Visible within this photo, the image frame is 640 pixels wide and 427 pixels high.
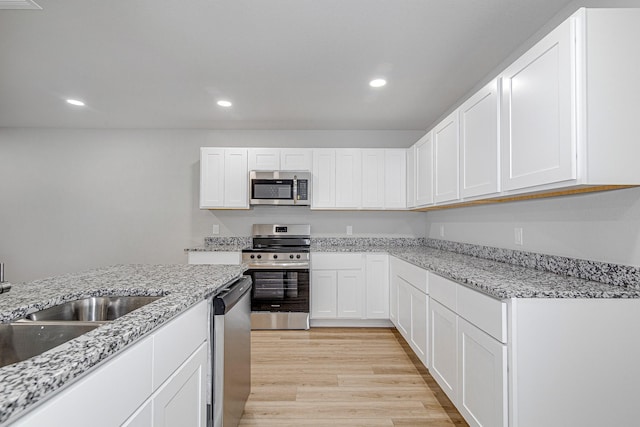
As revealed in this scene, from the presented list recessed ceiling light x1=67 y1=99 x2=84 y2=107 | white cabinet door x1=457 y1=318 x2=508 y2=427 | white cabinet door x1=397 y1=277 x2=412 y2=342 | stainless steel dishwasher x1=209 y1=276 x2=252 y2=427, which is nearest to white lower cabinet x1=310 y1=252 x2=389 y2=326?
white cabinet door x1=397 y1=277 x2=412 y2=342

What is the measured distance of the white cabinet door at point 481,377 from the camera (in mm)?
1421

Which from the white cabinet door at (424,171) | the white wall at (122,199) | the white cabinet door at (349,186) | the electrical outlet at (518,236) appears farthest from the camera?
the white wall at (122,199)

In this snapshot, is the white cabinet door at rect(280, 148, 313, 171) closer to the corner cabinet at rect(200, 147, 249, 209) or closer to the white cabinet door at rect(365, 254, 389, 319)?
the corner cabinet at rect(200, 147, 249, 209)

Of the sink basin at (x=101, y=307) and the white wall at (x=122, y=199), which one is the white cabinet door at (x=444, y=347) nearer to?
the sink basin at (x=101, y=307)

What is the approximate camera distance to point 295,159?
3.96 metres

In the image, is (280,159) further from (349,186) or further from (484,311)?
(484,311)

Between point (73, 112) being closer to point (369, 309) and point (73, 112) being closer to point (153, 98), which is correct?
point (153, 98)

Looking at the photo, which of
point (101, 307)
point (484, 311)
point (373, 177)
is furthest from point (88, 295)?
point (373, 177)

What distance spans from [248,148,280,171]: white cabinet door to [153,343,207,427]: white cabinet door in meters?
2.75

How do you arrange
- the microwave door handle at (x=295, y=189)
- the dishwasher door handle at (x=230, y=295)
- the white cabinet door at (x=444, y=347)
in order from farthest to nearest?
the microwave door handle at (x=295, y=189), the white cabinet door at (x=444, y=347), the dishwasher door handle at (x=230, y=295)

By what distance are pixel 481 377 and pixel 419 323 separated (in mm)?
990

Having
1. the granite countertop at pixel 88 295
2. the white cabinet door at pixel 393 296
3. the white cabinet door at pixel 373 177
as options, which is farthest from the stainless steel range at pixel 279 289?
the granite countertop at pixel 88 295

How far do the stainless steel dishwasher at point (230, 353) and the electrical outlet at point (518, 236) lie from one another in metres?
1.88

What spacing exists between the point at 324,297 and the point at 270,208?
139 centimetres
